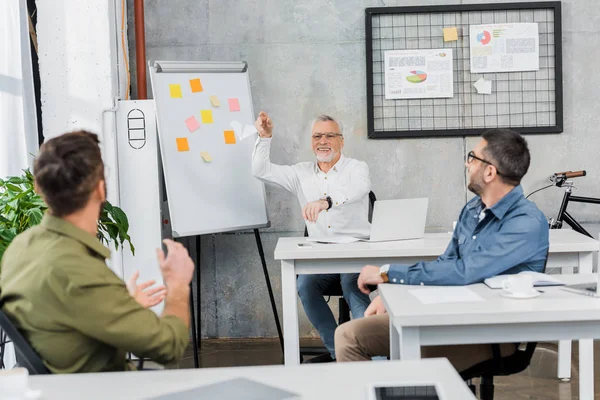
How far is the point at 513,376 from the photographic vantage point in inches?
156

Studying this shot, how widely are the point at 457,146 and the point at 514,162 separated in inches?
91.8

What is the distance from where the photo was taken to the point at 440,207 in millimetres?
5105

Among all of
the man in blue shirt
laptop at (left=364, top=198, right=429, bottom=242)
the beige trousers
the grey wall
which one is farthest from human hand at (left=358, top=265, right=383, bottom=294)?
the grey wall

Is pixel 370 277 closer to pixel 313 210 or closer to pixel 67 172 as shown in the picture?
pixel 313 210

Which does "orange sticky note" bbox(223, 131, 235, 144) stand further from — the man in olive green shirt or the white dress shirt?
the man in olive green shirt

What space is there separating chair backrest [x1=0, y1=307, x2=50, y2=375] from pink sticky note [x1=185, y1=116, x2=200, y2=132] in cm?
298

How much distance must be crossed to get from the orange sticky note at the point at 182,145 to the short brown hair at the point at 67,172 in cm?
277

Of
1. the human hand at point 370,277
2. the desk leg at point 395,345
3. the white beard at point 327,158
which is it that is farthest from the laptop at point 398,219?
the desk leg at point 395,345

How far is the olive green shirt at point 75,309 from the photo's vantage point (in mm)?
1571

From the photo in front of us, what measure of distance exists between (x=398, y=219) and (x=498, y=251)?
112 cm

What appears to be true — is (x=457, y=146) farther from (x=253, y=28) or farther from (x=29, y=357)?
(x=29, y=357)

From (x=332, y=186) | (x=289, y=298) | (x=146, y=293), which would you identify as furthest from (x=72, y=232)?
(x=332, y=186)

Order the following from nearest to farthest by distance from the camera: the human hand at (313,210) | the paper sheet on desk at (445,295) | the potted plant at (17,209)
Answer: the paper sheet on desk at (445,295) < the potted plant at (17,209) < the human hand at (313,210)

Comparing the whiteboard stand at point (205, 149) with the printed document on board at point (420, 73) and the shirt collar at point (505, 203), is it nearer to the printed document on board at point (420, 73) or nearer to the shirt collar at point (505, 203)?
the printed document on board at point (420, 73)
